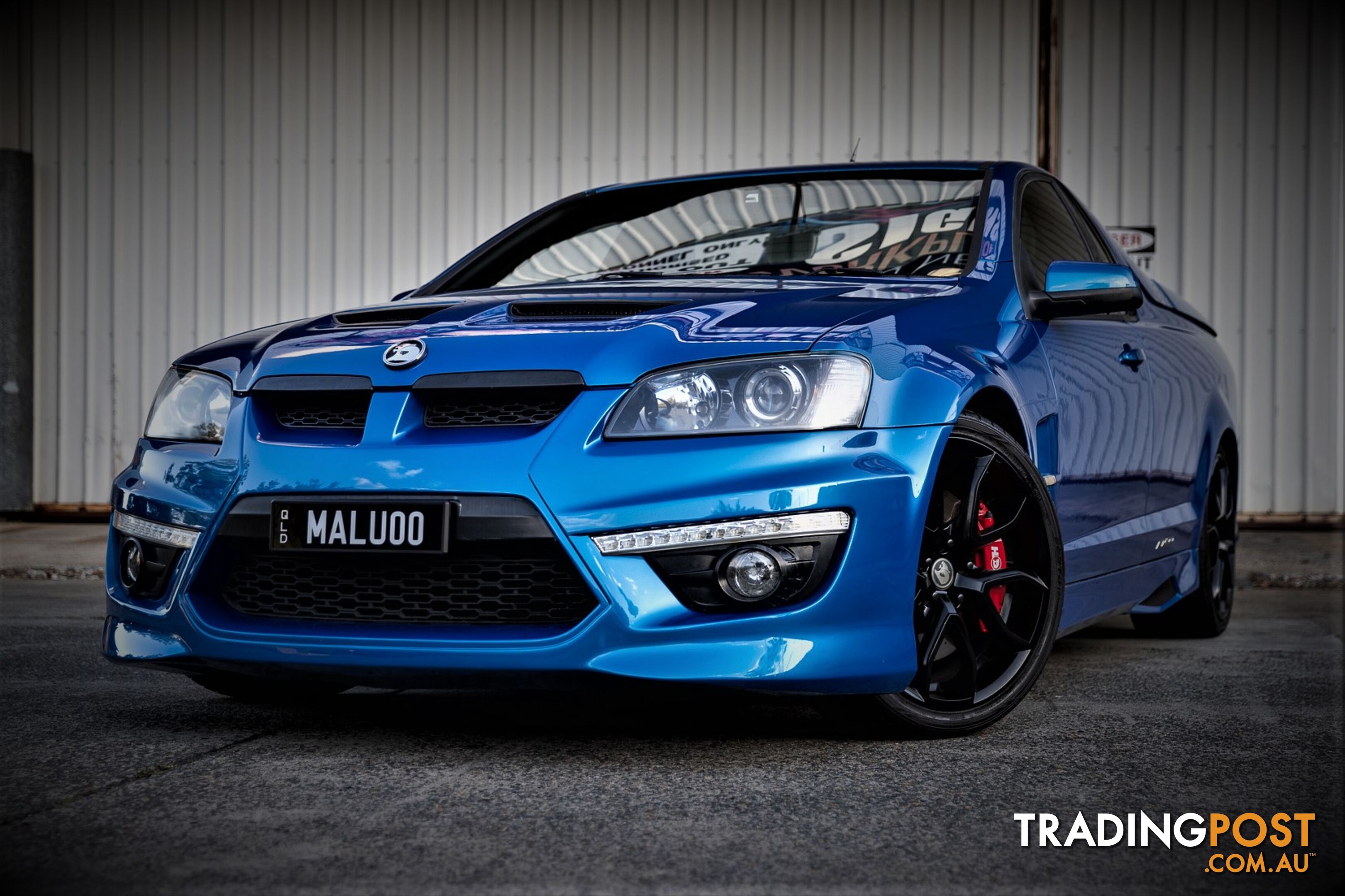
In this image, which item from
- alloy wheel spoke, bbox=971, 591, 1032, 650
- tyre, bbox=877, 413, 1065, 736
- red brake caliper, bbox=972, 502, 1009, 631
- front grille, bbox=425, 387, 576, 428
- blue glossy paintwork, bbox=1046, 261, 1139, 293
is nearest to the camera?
front grille, bbox=425, 387, 576, 428

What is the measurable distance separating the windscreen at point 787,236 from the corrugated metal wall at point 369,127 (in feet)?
16.5

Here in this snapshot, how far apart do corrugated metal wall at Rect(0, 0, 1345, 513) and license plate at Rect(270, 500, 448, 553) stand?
21.7 ft

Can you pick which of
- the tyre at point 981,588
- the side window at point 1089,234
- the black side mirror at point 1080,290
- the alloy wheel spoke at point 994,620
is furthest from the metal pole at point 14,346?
the alloy wheel spoke at point 994,620

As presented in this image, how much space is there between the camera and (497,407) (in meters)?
2.99

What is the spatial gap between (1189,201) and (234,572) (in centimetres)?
729

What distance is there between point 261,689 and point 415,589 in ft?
3.14

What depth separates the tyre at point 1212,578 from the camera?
17.1 feet

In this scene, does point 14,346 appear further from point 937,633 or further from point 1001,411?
point 937,633

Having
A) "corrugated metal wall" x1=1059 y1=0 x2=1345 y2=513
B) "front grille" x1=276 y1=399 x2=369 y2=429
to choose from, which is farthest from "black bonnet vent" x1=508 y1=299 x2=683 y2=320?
"corrugated metal wall" x1=1059 y1=0 x2=1345 y2=513

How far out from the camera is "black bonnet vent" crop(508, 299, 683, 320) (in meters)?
3.16

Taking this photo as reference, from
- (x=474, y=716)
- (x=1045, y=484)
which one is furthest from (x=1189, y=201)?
(x=474, y=716)

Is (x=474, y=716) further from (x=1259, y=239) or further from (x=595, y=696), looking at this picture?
(x=1259, y=239)

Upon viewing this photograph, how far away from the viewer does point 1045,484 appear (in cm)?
354

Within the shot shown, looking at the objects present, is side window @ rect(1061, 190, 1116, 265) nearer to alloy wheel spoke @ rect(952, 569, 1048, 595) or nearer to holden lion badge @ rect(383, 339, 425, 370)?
alloy wheel spoke @ rect(952, 569, 1048, 595)
